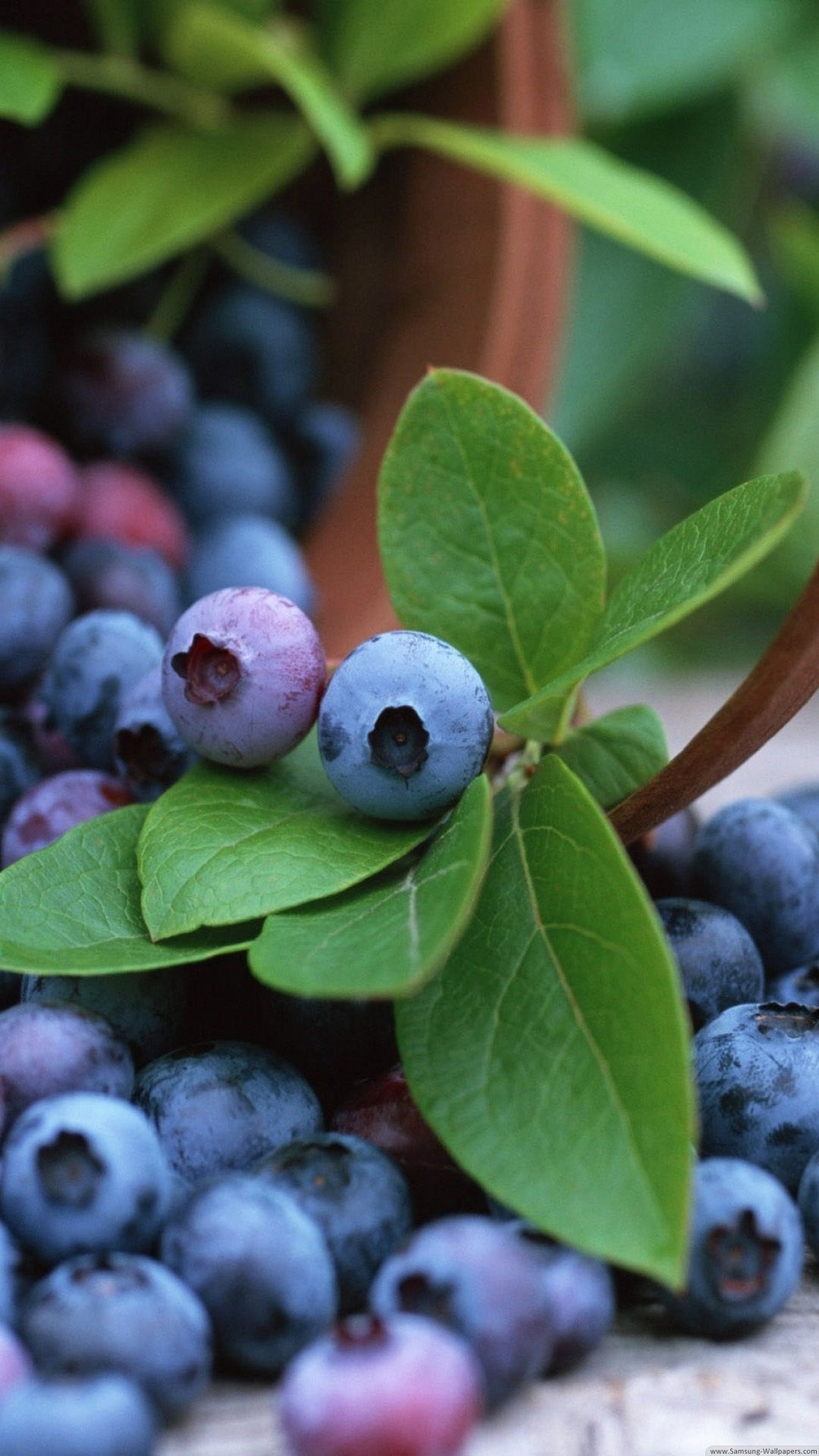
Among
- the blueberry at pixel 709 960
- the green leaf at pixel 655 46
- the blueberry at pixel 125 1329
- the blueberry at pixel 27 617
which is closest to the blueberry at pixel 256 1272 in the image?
the blueberry at pixel 125 1329

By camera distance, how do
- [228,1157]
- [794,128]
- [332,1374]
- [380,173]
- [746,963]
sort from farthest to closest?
[794,128]
[380,173]
[746,963]
[228,1157]
[332,1374]

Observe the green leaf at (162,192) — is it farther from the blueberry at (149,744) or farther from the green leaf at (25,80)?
the blueberry at (149,744)

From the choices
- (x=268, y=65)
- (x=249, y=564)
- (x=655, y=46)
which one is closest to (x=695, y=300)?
(x=655, y=46)

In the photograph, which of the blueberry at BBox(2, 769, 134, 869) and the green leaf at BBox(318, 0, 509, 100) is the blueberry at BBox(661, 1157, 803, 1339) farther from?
the green leaf at BBox(318, 0, 509, 100)

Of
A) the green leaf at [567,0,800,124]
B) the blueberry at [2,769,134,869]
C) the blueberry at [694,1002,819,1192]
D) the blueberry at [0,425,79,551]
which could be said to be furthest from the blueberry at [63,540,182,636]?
the green leaf at [567,0,800,124]

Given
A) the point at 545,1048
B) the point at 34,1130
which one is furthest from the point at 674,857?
the point at 34,1130

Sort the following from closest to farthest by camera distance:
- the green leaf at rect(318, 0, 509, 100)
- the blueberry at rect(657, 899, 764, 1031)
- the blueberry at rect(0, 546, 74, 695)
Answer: the blueberry at rect(657, 899, 764, 1031), the blueberry at rect(0, 546, 74, 695), the green leaf at rect(318, 0, 509, 100)

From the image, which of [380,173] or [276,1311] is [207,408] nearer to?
[380,173]
